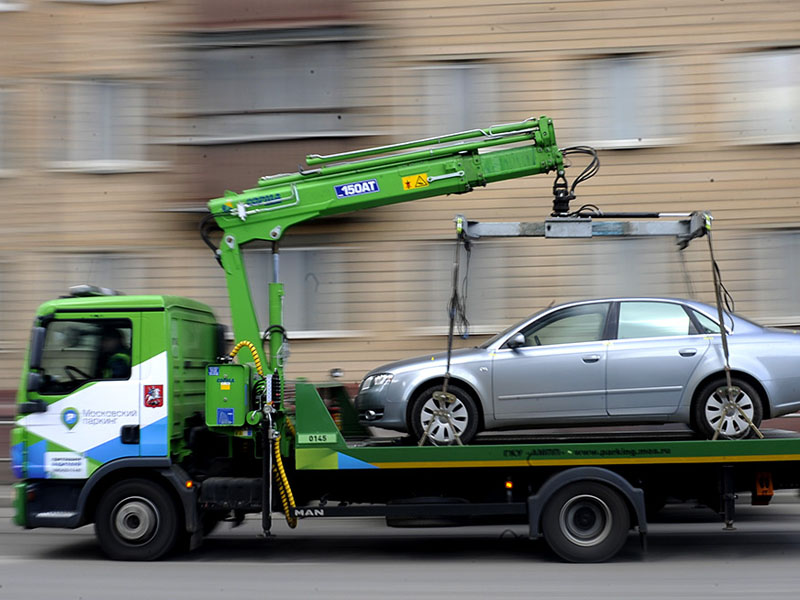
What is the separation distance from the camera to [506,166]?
29.7 ft

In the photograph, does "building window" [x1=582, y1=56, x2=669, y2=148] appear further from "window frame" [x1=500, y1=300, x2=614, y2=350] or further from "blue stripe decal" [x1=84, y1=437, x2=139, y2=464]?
"blue stripe decal" [x1=84, y1=437, x2=139, y2=464]

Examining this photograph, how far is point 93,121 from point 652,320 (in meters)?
10.3

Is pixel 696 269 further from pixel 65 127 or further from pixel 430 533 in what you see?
pixel 65 127

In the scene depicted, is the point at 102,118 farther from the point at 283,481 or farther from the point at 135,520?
the point at 283,481

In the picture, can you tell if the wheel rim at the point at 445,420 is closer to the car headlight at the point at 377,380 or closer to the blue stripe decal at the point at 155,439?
the car headlight at the point at 377,380

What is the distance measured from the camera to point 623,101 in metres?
15.1

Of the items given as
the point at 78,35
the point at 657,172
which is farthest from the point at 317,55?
the point at 657,172

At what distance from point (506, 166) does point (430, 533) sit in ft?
12.6

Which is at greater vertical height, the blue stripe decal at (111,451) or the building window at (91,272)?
the building window at (91,272)

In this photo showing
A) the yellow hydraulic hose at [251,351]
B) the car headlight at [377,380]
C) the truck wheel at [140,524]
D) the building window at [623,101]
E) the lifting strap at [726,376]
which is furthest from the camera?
the building window at [623,101]

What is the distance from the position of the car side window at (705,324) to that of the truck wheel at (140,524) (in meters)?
4.93

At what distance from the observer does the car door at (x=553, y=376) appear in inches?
350

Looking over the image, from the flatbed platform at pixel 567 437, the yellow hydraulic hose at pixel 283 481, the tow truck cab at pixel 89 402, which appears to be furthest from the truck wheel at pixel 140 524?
the flatbed platform at pixel 567 437

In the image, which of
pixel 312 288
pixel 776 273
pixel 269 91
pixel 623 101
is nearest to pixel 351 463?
pixel 312 288
